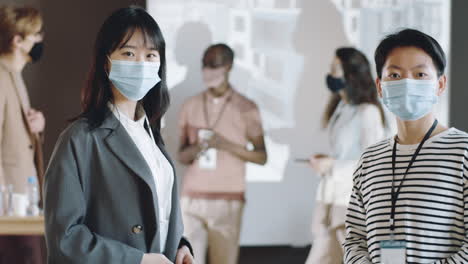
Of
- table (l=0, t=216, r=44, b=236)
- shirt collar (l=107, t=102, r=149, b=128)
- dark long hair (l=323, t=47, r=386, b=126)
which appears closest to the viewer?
shirt collar (l=107, t=102, r=149, b=128)

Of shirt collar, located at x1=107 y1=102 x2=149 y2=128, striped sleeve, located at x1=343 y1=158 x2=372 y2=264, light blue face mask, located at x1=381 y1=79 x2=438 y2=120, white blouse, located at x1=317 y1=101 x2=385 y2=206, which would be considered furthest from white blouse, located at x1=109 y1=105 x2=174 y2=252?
white blouse, located at x1=317 y1=101 x2=385 y2=206

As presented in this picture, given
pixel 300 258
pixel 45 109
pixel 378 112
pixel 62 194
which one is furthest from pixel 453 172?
pixel 45 109

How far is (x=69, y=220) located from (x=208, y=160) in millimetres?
3484

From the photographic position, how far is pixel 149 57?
2301 mm

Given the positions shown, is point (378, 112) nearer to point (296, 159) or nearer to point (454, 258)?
point (296, 159)

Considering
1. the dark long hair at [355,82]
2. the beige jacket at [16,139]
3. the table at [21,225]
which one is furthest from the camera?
the dark long hair at [355,82]

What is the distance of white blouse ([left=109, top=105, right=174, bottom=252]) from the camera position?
87.7 inches

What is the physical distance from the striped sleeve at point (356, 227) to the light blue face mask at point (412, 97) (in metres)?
0.23

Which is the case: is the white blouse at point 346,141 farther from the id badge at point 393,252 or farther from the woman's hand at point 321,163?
the id badge at point 393,252

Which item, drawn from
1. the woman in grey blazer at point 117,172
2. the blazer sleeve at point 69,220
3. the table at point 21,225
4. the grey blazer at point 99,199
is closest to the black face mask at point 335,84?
the table at point 21,225

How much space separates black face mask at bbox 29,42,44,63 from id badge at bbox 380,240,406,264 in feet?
12.8

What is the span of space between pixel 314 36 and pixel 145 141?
3.67 metres

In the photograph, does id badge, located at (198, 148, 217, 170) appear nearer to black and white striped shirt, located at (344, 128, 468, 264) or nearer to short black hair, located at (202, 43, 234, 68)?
short black hair, located at (202, 43, 234, 68)

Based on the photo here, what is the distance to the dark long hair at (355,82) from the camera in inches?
215
